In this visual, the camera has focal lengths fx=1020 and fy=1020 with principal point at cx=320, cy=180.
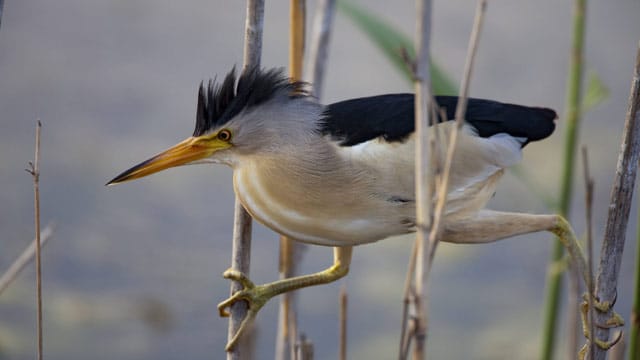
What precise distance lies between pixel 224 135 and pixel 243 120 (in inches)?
1.6

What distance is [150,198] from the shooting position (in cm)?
346

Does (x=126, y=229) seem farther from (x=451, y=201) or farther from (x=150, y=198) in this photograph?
(x=451, y=201)

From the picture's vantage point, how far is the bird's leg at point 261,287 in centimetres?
169

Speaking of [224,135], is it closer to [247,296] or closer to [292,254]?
[247,296]

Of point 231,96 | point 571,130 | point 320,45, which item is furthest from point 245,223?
point 571,130

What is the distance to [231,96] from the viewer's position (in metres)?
1.70

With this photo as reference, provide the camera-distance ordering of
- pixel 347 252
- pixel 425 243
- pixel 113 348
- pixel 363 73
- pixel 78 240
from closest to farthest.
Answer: pixel 425 243, pixel 347 252, pixel 113 348, pixel 78 240, pixel 363 73

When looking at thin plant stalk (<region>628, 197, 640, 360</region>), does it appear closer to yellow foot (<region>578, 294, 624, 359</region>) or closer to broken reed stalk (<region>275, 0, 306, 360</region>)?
yellow foot (<region>578, 294, 624, 359</region>)

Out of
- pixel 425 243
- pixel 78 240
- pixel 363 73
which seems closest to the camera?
pixel 425 243

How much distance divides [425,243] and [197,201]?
7.52 feet

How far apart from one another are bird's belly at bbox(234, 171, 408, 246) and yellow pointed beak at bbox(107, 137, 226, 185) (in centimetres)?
8

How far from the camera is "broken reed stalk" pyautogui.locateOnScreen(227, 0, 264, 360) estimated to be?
1.63m

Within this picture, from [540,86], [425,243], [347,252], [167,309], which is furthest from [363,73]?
[425,243]

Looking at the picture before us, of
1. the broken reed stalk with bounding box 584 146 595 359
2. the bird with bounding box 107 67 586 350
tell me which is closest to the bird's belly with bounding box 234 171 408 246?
the bird with bounding box 107 67 586 350
